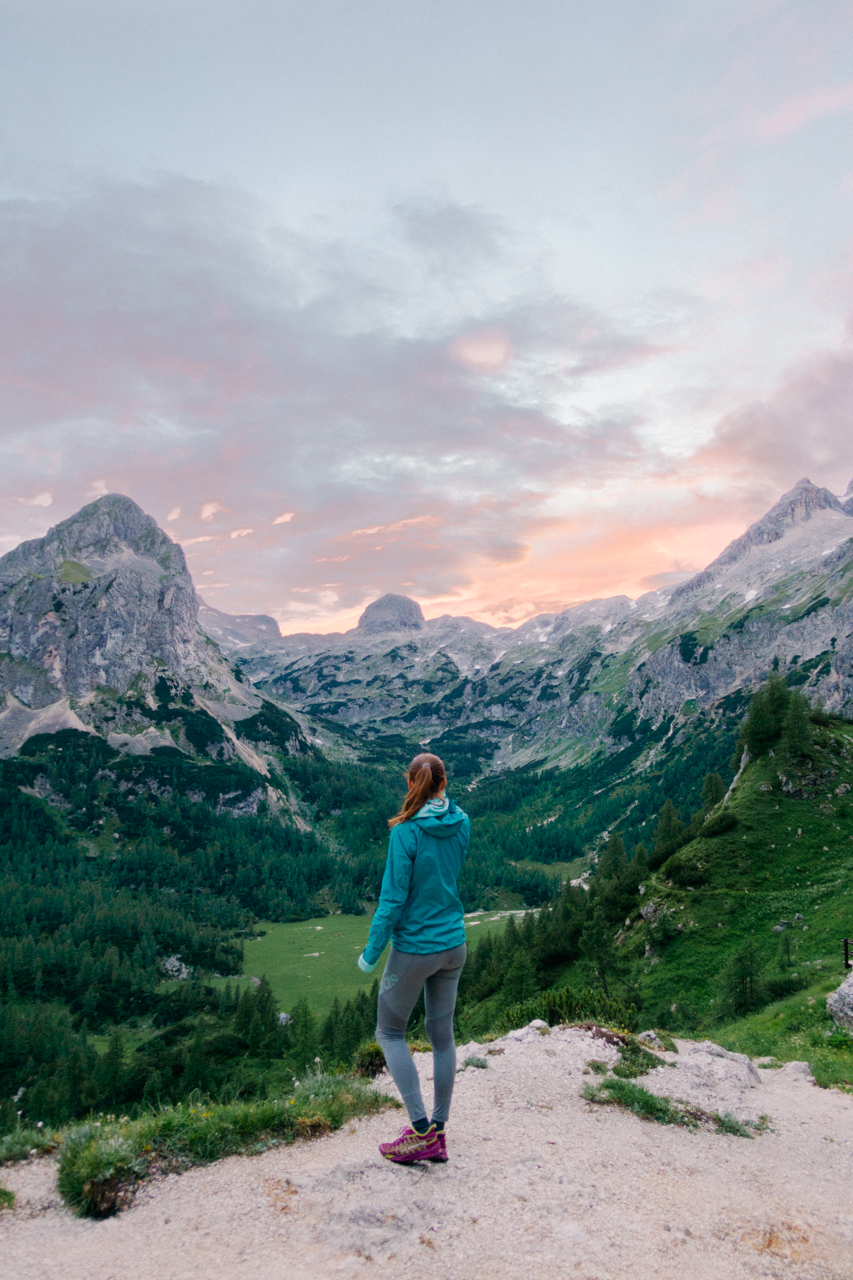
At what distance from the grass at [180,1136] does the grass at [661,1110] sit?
5.09 meters

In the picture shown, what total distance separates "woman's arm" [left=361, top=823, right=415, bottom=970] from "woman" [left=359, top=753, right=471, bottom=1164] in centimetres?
1

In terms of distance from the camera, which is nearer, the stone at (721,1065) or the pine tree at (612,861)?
the stone at (721,1065)

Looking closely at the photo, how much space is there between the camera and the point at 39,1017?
14688 cm

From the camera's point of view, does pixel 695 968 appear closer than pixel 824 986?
No

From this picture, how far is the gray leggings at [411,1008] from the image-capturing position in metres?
9.20

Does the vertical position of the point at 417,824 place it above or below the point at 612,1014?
above

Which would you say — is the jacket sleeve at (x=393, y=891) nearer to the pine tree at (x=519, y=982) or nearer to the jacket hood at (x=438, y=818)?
the jacket hood at (x=438, y=818)

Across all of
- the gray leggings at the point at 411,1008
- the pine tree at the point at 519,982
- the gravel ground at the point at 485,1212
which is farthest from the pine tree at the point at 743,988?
the pine tree at the point at 519,982

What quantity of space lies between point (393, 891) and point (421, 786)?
5.51 feet

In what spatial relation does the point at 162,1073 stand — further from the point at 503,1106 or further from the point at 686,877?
the point at 503,1106

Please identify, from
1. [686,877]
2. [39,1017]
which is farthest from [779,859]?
[39,1017]

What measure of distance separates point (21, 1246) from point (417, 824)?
23.2 feet

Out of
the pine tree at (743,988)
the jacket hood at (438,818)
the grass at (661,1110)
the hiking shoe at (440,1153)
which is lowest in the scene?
the pine tree at (743,988)

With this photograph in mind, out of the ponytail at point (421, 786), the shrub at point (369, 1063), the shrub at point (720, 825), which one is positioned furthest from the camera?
the shrub at point (720, 825)
